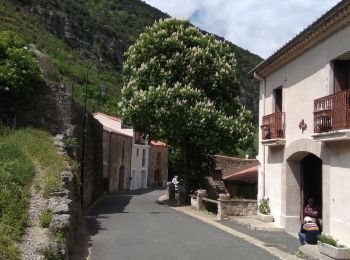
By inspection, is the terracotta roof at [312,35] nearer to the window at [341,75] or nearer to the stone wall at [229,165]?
the window at [341,75]

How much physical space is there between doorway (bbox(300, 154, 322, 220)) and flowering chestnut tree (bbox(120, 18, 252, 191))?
29.2 ft

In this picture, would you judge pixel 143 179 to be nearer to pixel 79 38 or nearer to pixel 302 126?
pixel 79 38

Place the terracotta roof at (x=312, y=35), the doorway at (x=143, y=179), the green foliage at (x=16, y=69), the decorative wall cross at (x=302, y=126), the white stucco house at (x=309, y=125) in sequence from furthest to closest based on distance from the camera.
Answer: the doorway at (x=143, y=179) < the green foliage at (x=16, y=69) < the decorative wall cross at (x=302, y=126) < the white stucco house at (x=309, y=125) < the terracotta roof at (x=312, y=35)

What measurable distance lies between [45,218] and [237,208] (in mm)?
11912

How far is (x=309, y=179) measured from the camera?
702 inches

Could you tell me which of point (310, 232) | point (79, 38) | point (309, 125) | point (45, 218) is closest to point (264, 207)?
point (309, 125)

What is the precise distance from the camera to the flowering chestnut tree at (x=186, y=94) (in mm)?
26016

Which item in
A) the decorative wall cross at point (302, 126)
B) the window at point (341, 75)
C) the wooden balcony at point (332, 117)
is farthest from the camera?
the decorative wall cross at point (302, 126)

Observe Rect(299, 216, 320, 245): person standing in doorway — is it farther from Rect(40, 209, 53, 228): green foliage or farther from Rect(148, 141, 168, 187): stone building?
Rect(148, 141, 168, 187): stone building

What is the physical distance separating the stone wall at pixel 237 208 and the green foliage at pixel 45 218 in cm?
1120

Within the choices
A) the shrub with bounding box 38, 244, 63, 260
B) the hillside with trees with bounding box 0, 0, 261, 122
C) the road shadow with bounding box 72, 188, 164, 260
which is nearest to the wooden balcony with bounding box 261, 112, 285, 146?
the road shadow with bounding box 72, 188, 164, 260

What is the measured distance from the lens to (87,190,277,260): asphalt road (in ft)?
41.5

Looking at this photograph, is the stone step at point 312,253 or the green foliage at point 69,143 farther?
the green foliage at point 69,143

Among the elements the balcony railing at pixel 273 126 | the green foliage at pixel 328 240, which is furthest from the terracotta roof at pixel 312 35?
the green foliage at pixel 328 240
